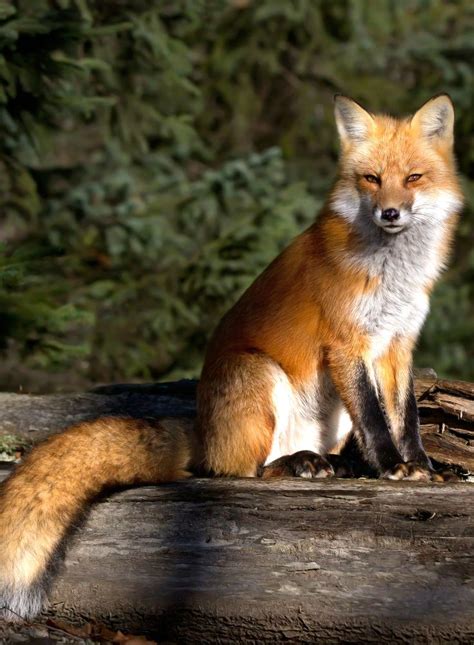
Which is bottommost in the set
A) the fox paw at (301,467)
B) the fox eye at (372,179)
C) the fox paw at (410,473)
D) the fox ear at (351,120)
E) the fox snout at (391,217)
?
the fox paw at (301,467)

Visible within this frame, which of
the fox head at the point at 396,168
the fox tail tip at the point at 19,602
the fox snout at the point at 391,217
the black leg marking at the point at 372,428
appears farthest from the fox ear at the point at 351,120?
the fox tail tip at the point at 19,602

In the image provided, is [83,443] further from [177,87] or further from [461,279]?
[461,279]

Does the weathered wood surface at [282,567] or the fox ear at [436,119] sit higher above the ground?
the fox ear at [436,119]

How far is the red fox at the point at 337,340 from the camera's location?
16.1ft

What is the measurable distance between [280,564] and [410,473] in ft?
3.67

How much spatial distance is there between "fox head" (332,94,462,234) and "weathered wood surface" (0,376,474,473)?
115 centimetres

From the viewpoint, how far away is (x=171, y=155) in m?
13.0

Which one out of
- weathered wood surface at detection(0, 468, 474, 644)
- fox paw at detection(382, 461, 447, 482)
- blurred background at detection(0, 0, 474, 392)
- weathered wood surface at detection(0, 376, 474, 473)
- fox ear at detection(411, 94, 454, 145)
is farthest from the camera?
blurred background at detection(0, 0, 474, 392)

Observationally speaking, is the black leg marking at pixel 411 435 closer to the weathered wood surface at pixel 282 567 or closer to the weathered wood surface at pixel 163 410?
the weathered wood surface at pixel 163 410

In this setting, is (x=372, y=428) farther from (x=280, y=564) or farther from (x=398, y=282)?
(x=280, y=564)

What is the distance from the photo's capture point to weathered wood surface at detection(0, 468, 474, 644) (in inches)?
147

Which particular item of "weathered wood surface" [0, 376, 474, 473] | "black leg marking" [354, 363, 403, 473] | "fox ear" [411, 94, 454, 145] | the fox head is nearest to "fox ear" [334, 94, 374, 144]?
the fox head

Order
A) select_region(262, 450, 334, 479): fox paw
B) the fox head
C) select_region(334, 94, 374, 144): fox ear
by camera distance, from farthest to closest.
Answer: select_region(334, 94, 374, 144): fox ear
the fox head
select_region(262, 450, 334, 479): fox paw

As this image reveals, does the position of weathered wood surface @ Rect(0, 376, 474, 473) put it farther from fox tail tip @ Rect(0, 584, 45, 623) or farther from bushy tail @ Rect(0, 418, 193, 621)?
fox tail tip @ Rect(0, 584, 45, 623)
